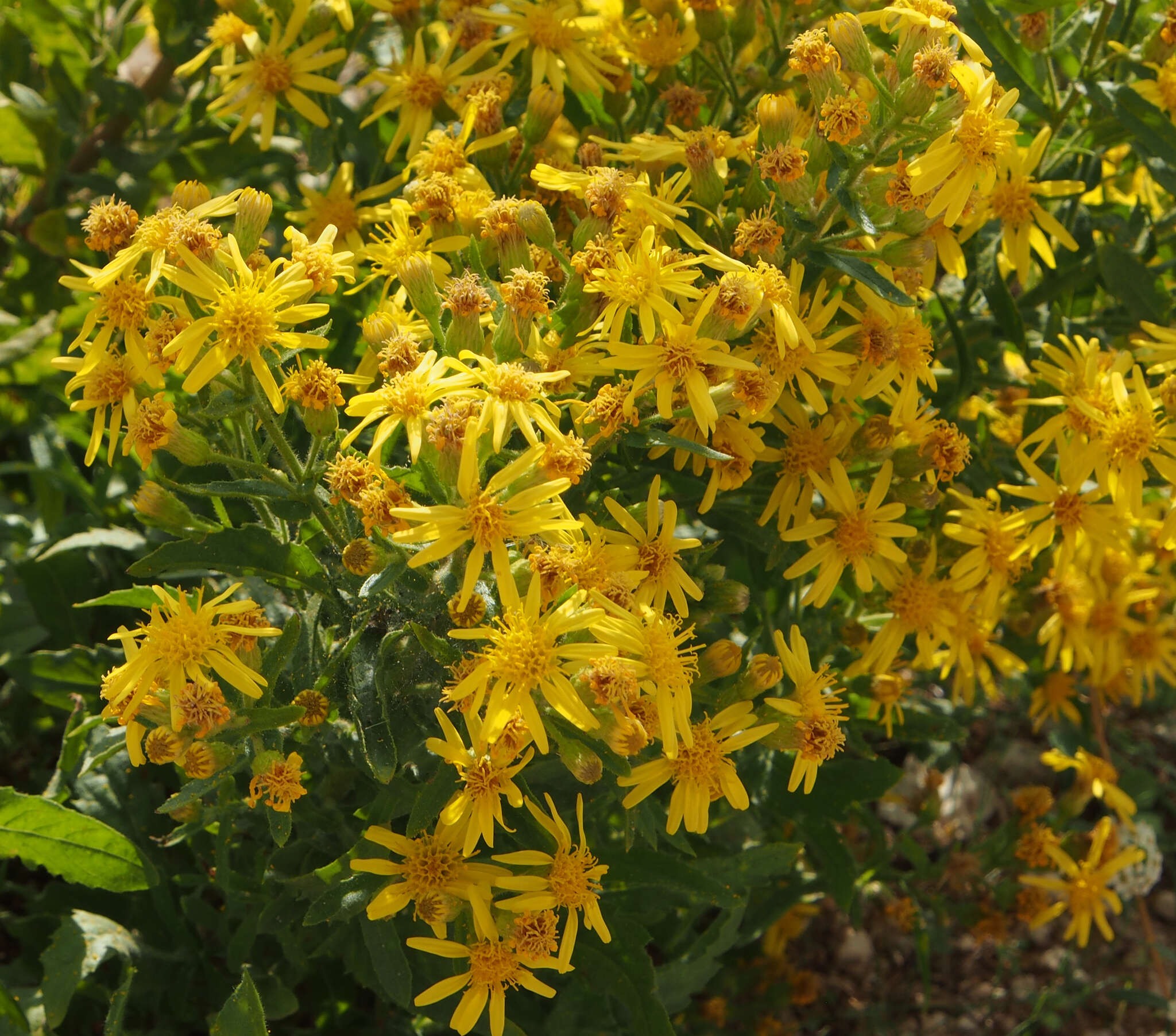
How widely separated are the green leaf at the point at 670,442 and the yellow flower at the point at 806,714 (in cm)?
51

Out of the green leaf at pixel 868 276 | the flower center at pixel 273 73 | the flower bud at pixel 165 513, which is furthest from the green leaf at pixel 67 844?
the green leaf at pixel 868 276

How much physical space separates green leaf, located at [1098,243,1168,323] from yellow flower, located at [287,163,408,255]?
2167mm

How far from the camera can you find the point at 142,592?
2711 millimetres

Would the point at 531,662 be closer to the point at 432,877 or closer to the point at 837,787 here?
the point at 432,877

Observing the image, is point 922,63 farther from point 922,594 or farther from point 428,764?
point 428,764

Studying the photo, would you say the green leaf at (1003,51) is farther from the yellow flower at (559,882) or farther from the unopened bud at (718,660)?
the yellow flower at (559,882)

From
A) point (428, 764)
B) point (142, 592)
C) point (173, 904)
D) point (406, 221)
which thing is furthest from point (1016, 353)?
point (173, 904)

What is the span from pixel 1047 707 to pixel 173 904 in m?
3.35

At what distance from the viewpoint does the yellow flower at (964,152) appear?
2547 millimetres

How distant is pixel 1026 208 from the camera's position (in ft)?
11.2

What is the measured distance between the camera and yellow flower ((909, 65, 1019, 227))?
255 centimetres

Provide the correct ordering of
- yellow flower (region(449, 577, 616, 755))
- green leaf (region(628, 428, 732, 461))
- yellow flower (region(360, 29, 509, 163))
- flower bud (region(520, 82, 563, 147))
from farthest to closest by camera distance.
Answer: yellow flower (region(360, 29, 509, 163))
flower bud (region(520, 82, 563, 147))
green leaf (region(628, 428, 732, 461))
yellow flower (region(449, 577, 616, 755))

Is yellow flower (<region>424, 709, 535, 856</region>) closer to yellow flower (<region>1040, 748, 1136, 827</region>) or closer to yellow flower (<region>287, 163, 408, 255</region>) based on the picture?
yellow flower (<region>287, 163, 408, 255</region>)

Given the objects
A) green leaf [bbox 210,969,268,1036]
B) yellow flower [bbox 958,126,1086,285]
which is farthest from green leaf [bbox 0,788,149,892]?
yellow flower [bbox 958,126,1086,285]
